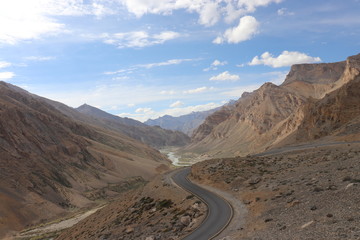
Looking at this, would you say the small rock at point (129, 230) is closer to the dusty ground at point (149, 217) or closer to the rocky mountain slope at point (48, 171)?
the dusty ground at point (149, 217)

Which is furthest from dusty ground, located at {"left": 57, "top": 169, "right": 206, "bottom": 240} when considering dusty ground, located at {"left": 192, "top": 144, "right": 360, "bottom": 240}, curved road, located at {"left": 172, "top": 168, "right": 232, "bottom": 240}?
dusty ground, located at {"left": 192, "top": 144, "right": 360, "bottom": 240}

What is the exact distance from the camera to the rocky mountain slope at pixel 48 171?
6069cm

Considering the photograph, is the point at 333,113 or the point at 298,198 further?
the point at 333,113

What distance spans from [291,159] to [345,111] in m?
38.7

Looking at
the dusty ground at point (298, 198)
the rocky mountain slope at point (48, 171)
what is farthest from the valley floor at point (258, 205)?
the rocky mountain slope at point (48, 171)

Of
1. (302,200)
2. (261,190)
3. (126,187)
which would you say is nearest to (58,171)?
(126,187)

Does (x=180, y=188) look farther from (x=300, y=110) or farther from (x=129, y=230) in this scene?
(x=300, y=110)

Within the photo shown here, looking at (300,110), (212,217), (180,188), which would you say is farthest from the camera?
(300,110)

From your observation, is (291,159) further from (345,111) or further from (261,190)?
(345,111)

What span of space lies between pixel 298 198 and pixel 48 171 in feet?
230

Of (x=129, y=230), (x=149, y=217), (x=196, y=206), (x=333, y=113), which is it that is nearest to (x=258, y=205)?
(x=196, y=206)

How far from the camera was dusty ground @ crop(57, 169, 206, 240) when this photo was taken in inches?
1039

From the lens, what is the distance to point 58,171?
81.2 meters

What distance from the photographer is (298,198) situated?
2322cm
